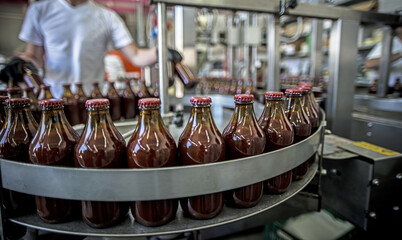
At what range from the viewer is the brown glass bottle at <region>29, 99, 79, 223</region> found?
60 centimetres

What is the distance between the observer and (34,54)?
1.96 meters

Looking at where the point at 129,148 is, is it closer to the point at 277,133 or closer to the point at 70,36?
the point at 277,133

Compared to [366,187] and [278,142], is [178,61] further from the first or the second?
[366,187]

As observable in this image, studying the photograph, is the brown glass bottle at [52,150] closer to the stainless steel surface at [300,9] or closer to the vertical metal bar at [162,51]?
the vertical metal bar at [162,51]

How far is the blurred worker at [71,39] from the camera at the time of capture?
1.85 metres

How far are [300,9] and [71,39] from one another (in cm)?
157

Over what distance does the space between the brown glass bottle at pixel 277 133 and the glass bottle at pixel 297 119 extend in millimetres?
89

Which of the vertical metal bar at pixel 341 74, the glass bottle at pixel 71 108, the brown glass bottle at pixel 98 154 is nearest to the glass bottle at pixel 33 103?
the glass bottle at pixel 71 108

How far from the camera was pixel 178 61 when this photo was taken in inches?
46.3

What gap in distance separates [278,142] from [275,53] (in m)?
0.89

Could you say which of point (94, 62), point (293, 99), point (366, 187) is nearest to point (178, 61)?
point (293, 99)

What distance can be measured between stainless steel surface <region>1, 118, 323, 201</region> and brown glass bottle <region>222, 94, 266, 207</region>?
0.06m

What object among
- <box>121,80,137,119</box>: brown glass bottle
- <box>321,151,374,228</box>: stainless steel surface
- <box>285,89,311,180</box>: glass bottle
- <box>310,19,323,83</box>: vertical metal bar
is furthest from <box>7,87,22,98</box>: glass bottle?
<box>310,19,323,83</box>: vertical metal bar

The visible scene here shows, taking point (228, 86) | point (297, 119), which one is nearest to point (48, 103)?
point (297, 119)
